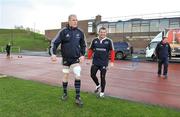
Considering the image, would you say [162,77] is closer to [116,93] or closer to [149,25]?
[116,93]

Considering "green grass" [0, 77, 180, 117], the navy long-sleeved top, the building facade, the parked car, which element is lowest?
"green grass" [0, 77, 180, 117]

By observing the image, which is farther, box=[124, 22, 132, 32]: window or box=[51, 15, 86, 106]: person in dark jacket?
box=[124, 22, 132, 32]: window

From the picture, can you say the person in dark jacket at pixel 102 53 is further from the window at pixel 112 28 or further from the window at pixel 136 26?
the window at pixel 112 28

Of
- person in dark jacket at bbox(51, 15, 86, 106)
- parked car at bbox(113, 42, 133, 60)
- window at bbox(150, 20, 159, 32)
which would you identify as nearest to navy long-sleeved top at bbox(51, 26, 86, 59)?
person in dark jacket at bbox(51, 15, 86, 106)

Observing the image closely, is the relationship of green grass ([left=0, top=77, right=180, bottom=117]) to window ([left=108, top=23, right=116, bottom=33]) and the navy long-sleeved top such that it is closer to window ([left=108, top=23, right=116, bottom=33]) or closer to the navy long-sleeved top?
the navy long-sleeved top

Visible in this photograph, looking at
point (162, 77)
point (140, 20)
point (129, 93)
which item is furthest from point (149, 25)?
point (129, 93)

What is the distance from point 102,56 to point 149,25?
41774 mm

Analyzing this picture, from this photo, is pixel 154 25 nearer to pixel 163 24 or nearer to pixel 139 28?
pixel 163 24

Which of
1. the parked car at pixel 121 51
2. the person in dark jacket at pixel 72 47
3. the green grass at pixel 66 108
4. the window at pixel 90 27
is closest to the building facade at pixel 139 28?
the window at pixel 90 27

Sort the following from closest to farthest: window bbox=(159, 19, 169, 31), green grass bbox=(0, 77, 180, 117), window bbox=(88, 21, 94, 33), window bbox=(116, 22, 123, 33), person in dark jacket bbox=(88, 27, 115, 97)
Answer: green grass bbox=(0, 77, 180, 117) < person in dark jacket bbox=(88, 27, 115, 97) < window bbox=(159, 19, 169, 31) < window bbox=(116, 22, 123, 33) < window bbox=(88, 21, 94, 33)

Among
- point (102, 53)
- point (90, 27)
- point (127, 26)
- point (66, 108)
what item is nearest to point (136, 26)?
point (127, 26)

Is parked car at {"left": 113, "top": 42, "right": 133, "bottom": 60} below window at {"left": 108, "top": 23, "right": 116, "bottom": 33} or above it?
below

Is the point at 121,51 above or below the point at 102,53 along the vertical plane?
below

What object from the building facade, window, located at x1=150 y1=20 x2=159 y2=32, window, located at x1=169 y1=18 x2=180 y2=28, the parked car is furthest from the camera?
window, located at x1=150 y1=20 x2=159 y2=32
